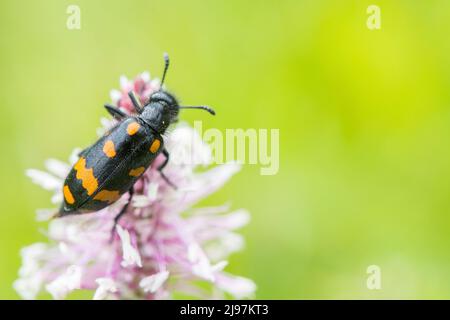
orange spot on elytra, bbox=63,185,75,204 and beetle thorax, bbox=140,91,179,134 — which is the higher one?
beetle thorax, bbox=140,91,179,134

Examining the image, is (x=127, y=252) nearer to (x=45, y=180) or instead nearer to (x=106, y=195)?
(x=106, y=195)

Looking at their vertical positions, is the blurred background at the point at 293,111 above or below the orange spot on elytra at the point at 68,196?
above

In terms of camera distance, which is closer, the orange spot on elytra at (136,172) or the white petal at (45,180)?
the orange spot on elytra at (136,172)

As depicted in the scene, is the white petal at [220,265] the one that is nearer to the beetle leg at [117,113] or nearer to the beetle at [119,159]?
the beetle at [119,159]

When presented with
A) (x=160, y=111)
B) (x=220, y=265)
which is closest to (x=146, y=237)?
(x=220, y=265)

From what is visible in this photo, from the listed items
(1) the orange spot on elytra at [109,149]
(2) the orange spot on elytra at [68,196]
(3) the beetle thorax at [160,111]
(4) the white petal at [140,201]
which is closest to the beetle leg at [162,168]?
(3) the beetle thorax at [160,111]

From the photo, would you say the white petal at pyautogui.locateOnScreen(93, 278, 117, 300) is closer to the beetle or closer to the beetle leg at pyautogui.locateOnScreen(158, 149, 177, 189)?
the beetle

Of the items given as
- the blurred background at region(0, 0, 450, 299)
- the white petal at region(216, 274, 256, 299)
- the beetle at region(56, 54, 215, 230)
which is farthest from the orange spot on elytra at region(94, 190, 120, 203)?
the blurred background at region(0, 0, 450, 299)
